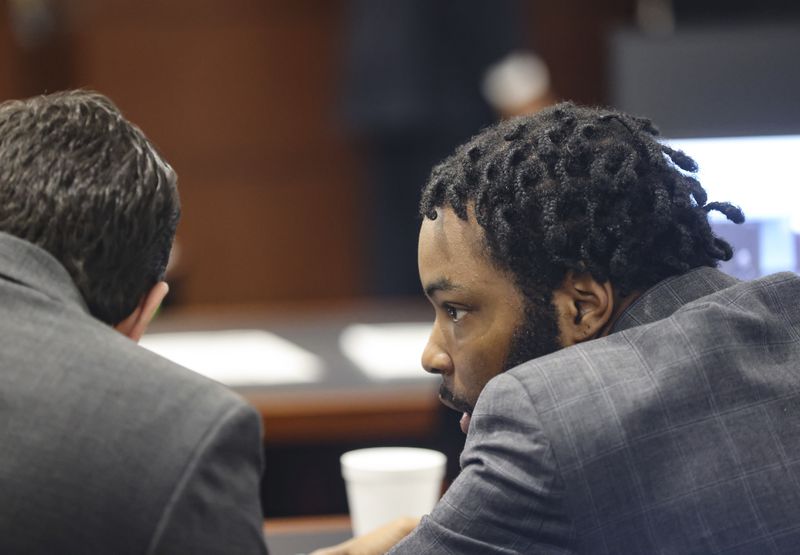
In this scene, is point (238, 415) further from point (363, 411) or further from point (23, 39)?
point (23, 39)

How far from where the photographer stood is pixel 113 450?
90 centimetres

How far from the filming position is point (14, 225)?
100 centimetres

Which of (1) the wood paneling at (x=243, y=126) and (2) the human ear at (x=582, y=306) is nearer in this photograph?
(2) the human ear at (x=582, y=306)

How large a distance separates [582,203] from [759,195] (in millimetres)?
938

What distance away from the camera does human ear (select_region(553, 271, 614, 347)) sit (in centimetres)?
127

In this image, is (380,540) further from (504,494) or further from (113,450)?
(113,450)

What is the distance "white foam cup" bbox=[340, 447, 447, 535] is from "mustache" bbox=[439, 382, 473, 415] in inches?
6.1

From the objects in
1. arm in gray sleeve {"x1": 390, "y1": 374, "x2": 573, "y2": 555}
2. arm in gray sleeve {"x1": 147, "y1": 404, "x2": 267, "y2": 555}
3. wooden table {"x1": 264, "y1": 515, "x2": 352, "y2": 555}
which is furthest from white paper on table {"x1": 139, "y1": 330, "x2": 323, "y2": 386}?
arm in gray sleeve {"x1": 147, "y1": 404, "x2": 267, "y2": 555}

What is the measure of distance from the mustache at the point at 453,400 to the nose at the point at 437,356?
3 centimetres

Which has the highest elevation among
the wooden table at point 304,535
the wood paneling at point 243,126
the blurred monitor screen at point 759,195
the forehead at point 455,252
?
the forehead at point 455,252

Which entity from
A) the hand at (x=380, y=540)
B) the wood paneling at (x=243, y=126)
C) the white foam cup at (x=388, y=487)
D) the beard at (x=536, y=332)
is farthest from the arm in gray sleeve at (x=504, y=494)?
the wood paneling at (x=243, y=126)

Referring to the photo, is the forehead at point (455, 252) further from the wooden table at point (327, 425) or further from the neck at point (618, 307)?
the wooden table at point (327, 425)

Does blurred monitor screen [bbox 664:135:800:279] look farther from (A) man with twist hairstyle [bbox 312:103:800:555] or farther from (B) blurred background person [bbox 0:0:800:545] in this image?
(B) blurred background person [bbox 0:0:800:545]

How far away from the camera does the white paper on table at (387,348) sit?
2.71m
